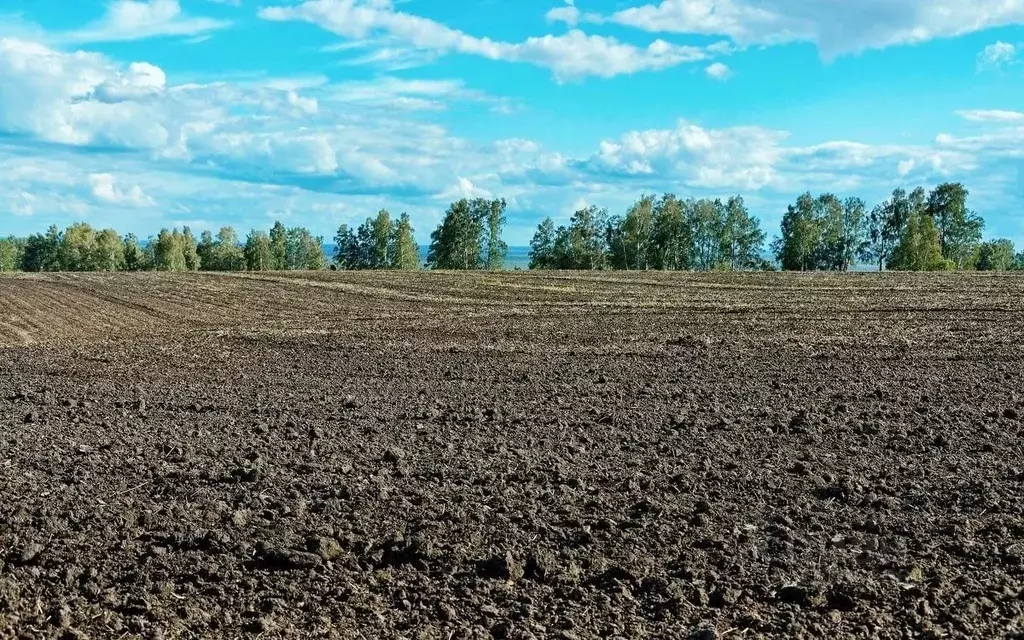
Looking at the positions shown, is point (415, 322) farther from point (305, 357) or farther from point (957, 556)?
point (957, 556)

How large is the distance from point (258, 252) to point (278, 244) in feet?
25.1

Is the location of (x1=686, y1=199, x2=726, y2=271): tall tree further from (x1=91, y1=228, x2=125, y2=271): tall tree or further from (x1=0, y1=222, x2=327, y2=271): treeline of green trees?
(x1=91, y1=228, x2=125, y2=271): tall tree

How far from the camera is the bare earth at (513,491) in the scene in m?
5.84

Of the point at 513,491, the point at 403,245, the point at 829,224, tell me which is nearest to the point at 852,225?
the point at 829,224

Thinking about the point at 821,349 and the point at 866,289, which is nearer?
the point at 821,349

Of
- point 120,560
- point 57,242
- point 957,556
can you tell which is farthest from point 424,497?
point 57,242

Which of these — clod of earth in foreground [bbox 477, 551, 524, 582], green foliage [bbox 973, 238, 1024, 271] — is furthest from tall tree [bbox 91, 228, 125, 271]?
clod of earth in foreground [bbox 477, 551, 524, 582]

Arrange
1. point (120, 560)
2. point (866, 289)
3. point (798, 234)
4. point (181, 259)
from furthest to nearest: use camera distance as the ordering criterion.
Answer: point (181, 259), point (798, 234), point (866, 289), point (120, 560)

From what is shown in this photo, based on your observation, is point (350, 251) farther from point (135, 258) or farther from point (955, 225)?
→ point (955, 225)

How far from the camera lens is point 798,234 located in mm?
94562

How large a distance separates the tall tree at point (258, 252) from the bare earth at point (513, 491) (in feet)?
344

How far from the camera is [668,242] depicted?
329ft

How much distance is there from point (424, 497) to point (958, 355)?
13151 mm

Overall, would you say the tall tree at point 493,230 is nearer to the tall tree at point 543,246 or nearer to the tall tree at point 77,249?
the tall tree at point 543,246
